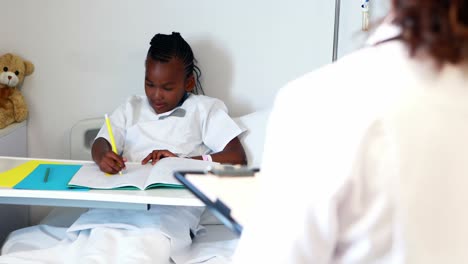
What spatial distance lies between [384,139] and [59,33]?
196 cm

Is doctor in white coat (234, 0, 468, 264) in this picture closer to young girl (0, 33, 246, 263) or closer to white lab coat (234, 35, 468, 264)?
white lab coat (234, 35, 468, 264)

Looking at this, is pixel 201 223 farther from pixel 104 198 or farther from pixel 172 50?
pixel 172 50

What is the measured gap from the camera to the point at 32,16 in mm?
2209

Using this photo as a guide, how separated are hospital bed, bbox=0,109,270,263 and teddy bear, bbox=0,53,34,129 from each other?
22cm

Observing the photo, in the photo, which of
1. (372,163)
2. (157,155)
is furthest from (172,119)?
(372,163)

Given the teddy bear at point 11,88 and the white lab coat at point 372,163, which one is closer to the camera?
the white lab coat at point 372,163

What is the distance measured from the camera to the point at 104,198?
147 centimetres

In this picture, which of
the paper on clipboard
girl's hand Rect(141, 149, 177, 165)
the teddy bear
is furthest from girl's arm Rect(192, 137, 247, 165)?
the paper on clipboard

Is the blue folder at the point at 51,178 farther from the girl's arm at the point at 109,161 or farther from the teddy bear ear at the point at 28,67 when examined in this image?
the teddy bear ear at the point at 28,67

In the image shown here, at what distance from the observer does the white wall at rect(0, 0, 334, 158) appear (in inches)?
87.1

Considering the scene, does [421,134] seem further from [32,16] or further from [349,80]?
[32,16]

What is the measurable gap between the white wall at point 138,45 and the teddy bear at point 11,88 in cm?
6

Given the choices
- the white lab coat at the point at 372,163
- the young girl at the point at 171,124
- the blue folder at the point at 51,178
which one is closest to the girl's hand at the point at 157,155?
the young girl at the point at 171,124

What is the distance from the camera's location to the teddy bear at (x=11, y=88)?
7.00 feet
